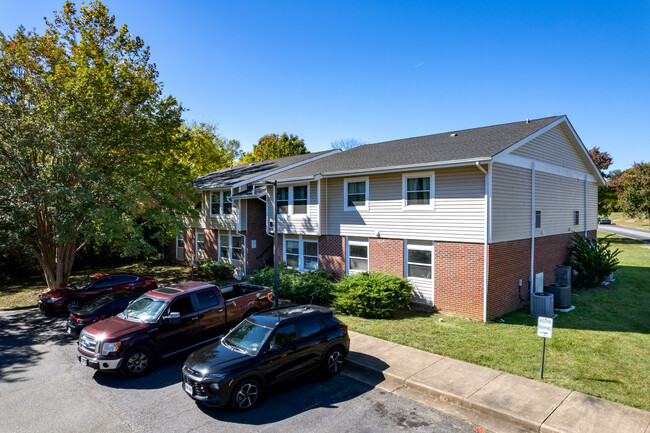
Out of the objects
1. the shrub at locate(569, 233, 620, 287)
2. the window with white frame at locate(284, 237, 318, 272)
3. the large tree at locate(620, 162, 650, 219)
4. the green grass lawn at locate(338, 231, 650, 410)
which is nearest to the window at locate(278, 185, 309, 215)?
the window with white frame at locate(284, 237, 318, 272)

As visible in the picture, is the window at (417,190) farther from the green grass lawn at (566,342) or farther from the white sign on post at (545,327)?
the white sign on post at (545,327)

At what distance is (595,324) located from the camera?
11.9 m

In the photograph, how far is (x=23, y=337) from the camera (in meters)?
12.0

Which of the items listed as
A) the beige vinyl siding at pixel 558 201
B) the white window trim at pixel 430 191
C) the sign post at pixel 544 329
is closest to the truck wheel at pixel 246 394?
the sign post at pixel 544 329

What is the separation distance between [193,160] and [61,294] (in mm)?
24997

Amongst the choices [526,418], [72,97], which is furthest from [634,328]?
[72,97]

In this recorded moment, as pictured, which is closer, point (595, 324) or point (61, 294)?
point (595, 324)

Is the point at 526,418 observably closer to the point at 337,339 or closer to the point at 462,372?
the point at 462,372

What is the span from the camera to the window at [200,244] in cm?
2503

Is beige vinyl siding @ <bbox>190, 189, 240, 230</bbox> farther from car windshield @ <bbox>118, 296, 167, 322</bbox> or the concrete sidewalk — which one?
the concrete sidewalk

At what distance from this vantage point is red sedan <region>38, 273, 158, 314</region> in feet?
47.4

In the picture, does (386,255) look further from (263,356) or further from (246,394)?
(246,394)

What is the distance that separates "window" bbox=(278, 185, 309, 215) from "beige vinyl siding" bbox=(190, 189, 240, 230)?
2.99 m

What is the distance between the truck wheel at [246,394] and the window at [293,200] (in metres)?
11.3
